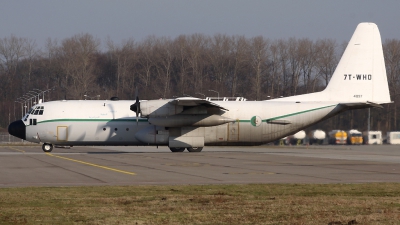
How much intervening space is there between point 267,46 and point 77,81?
35.6 m

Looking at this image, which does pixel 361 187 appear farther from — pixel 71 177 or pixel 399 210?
pixel 71 177

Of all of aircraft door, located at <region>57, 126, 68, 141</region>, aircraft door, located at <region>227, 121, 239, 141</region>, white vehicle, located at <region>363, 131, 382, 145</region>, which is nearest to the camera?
aircraft door, located at <region>57, 126, 68, 141</region>

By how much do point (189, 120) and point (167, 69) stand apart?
66.0 meters

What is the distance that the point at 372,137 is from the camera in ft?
208

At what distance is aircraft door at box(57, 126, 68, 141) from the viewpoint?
41000 mm

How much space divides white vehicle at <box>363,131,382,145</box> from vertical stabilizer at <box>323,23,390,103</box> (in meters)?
19.8

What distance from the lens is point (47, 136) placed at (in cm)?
4131

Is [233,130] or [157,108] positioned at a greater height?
[157,108]

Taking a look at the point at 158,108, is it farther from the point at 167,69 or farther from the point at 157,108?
the point at 167,69

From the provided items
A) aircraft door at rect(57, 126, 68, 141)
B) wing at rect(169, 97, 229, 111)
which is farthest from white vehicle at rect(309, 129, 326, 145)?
aircraft door at rect(57, 126, 68, 141)

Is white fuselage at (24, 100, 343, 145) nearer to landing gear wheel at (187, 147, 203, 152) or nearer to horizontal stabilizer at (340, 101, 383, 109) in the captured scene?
horizontal stabilizer at (340, 101, 383, 109)

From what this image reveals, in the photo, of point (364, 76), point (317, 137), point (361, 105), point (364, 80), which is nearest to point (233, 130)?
point (361, 105)

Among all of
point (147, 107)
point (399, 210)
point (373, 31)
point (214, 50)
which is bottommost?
point (399, 210)

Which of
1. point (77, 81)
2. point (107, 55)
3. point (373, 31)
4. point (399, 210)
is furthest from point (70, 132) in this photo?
point (107, 55)
